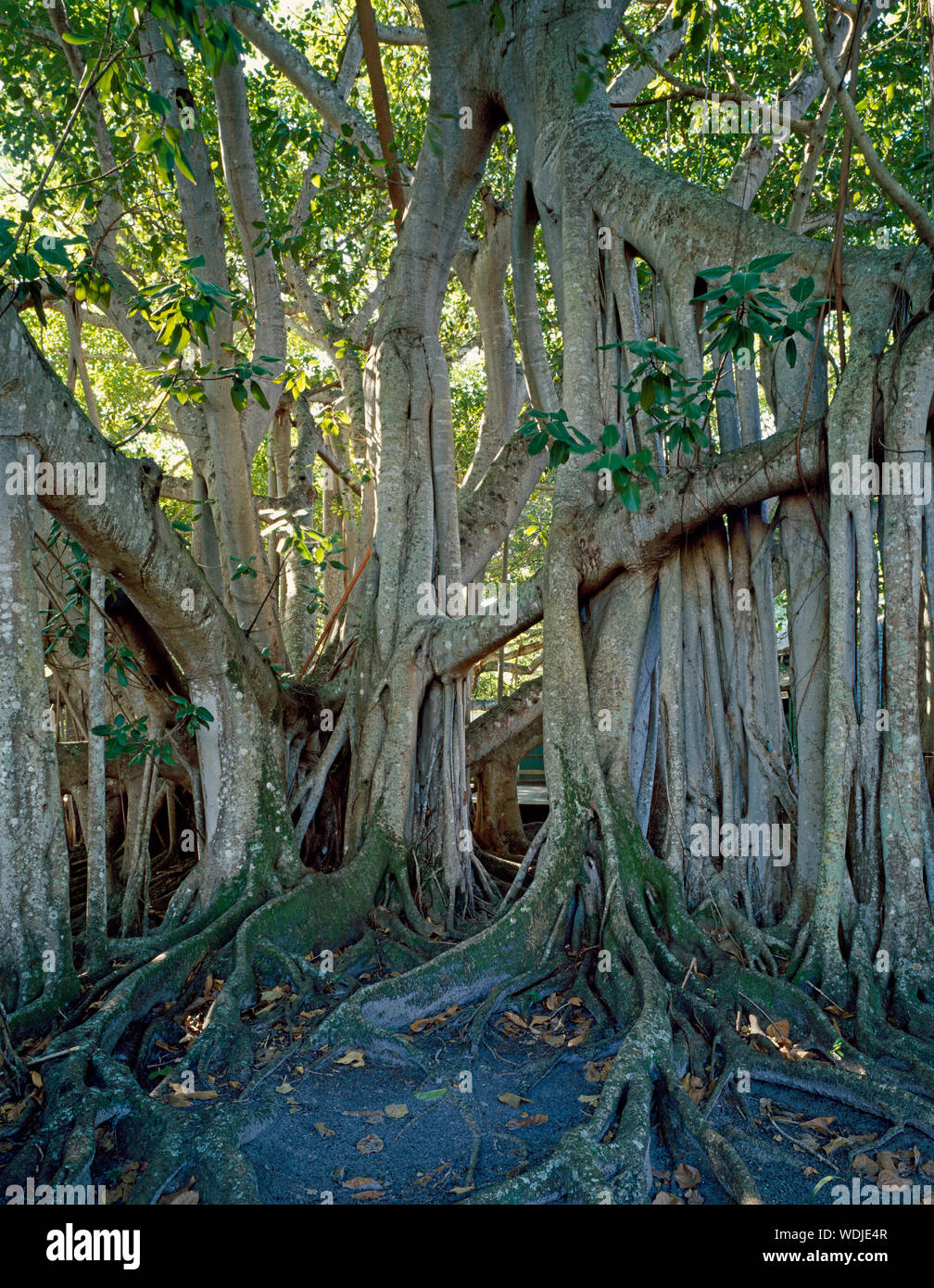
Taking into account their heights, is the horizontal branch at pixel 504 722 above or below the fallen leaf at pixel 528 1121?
above

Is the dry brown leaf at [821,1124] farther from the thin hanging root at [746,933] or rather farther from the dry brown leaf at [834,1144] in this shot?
the thin hanging root at [746,933]

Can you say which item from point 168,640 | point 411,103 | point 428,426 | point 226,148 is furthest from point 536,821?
point 411,103

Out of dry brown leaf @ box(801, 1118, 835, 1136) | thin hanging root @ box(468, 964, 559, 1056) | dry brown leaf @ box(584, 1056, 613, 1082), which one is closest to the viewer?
dry brown leaf @ box(801, 1118, 835, 1136)

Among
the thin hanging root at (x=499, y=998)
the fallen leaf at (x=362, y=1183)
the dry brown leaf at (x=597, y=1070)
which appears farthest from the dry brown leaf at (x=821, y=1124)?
the fallen leaf at (x=362, y=1183)

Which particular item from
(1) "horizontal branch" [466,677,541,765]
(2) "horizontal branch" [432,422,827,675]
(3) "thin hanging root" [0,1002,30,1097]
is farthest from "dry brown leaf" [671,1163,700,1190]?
(1) "horizontal branch" [466,677,541,765]

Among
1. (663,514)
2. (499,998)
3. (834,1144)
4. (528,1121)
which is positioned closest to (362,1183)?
(528,1121)

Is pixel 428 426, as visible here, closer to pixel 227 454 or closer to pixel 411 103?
pixel 227 454

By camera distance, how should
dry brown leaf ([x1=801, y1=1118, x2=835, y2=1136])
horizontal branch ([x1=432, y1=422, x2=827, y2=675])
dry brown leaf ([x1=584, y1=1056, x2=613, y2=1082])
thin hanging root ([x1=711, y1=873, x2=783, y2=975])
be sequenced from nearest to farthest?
dry brown leaf ([x1=801, y1=1118, x2=835, y2=1136]), dry brown leaf ([x1=584, y1=1056, x2=613, y2=1082]), thin hanging root ([x1=711, y1=873, x2=783, y2=975]), horizontal branch ([x1=432, y1=422, x2=827, y2=675])

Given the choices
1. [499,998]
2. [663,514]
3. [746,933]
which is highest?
[663,514]

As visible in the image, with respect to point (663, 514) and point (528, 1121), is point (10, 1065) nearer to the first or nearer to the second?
point (528, 1121)

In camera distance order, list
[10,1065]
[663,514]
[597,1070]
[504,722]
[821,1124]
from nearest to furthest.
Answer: [821,1124], [10,1065], [597,1070], [663,514], [504,722]

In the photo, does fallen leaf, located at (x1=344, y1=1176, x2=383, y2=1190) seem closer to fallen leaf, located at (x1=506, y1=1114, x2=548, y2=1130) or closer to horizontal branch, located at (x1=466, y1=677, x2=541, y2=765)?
fallen leaf, located at (x1=506, y1=1114, x2=548, y2=1130)

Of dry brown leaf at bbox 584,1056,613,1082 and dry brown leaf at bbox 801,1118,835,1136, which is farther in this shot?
dry brown leaf at bbox 584,1056,613,1082

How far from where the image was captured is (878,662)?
3715 millimetres
